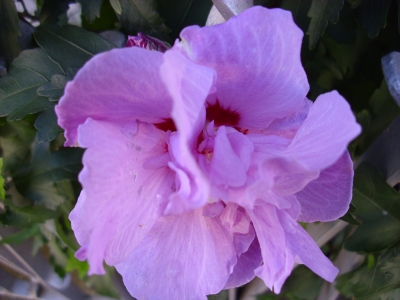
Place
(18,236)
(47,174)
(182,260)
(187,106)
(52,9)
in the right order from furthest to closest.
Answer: (18,236)
(47,174)
(52,9)
(182,260)
(187,106)

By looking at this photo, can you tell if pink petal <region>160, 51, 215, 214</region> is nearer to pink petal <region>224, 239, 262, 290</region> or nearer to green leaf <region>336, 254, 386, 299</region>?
pink petal <region>224, 239, 262, 290</region>

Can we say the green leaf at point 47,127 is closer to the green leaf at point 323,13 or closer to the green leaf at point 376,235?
the green leaf at point 323,13

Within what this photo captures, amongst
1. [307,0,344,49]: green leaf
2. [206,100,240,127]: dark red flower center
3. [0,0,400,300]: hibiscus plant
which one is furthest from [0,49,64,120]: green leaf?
[307,0,344,49]: green leaf

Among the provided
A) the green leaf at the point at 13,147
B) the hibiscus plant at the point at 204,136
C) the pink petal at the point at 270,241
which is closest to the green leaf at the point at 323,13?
the hibiscus plant at the point at 204,136

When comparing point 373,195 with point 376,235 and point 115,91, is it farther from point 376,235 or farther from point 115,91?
point 115,91

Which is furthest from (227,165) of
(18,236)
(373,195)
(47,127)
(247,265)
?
(18,236)

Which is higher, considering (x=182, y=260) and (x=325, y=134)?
(x=325, y=134)

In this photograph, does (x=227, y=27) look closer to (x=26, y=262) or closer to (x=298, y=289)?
(x=298, y=289)
